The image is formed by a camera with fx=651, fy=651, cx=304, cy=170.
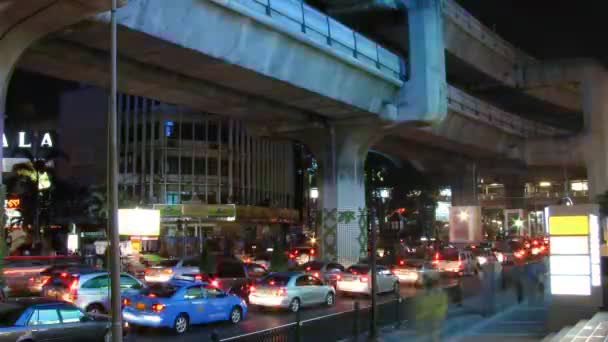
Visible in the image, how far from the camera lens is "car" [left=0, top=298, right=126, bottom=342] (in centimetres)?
1206

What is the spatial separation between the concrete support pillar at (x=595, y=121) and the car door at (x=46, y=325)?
Result: 4475 cm

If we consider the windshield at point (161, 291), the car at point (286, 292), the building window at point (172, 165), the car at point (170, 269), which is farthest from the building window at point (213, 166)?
the windshield at point (161, 291)

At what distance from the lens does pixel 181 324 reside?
17.4 metres

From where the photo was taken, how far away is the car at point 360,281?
26781 mm

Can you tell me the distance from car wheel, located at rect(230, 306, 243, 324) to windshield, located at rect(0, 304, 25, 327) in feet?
24.9

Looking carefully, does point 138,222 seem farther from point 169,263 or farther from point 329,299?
point 329,299

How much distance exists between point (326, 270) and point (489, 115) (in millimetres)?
20814

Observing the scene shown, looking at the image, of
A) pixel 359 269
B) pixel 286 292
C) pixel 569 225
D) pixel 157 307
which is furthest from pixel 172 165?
pixel 569 225

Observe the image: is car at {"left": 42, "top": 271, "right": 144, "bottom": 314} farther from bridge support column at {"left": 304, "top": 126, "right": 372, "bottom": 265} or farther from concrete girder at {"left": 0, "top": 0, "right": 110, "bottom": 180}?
bridge support column at {"left": 304, "top": 126, "right": 372, "bottom": 265}

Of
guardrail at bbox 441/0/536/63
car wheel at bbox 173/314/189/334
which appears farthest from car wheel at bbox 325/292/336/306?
guardrail at bbox 441/0/536/63

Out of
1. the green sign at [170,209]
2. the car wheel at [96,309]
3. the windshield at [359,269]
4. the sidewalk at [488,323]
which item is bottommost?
the sidewalk at [488,323]

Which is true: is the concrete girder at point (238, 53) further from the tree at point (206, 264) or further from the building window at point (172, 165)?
the building window at point (172, 165)

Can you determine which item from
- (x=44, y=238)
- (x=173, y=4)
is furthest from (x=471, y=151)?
(x=44, y=238)

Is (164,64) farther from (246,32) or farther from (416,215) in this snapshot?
(416,215)
